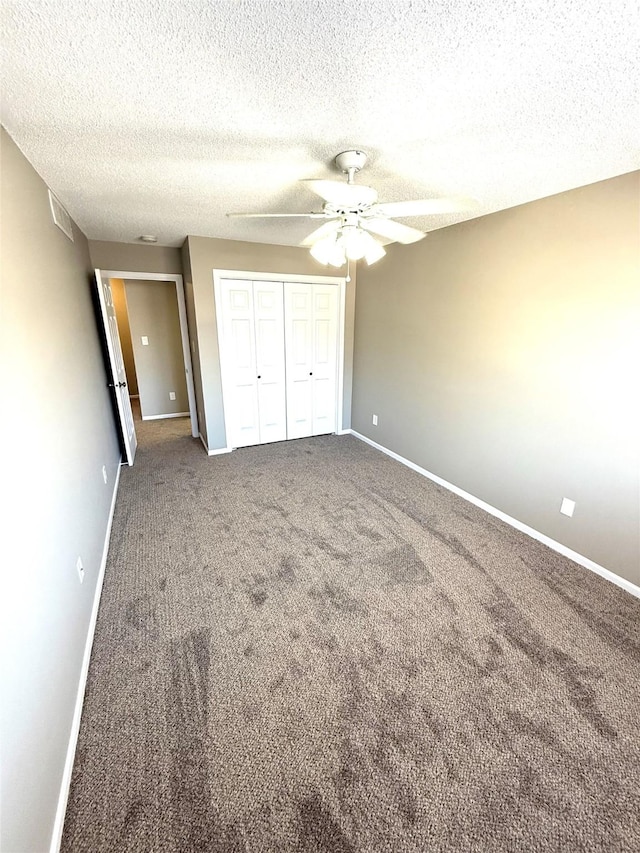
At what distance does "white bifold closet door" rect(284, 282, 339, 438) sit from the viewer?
4109 millimetres

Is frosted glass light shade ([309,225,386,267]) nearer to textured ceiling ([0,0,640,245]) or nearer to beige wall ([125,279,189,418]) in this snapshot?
textured ceiling ([0,0,640,245])

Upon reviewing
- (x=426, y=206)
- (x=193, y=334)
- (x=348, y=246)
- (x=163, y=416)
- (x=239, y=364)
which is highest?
(x=426, y=206)

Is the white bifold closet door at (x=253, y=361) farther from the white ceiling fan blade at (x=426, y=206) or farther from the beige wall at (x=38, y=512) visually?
the white ceiling fan blade at (x=426, y=206)

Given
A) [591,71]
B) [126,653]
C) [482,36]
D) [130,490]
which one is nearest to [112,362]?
[130,490]

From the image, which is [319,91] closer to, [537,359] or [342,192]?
[342,192]

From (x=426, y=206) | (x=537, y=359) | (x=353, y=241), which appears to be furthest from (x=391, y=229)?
(x=537, y=359)

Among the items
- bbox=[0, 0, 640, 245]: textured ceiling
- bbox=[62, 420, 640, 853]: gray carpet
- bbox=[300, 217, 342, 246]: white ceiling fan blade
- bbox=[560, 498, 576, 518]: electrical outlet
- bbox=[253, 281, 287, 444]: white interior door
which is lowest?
bbox=[62, 420, 640, 853]: gray carpet

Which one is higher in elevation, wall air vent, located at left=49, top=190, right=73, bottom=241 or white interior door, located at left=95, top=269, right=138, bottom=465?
wall air vent, located at left=49, top=190, right=73, bottom=241

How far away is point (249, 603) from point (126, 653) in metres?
0.63

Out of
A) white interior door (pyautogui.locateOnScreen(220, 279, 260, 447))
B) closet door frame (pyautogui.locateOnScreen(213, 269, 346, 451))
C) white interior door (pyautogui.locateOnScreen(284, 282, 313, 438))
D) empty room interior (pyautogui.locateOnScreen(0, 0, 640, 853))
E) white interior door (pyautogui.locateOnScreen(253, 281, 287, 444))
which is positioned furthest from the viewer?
white interior door (pyautogui.locateOnScreen(284, 282, 313, 438))

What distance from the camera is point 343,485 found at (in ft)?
11.1

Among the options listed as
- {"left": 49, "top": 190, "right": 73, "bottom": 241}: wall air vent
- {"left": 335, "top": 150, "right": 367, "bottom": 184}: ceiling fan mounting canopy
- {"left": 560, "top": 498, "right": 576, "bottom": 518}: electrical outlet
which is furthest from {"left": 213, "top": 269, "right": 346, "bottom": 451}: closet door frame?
{"left": 560, "top": 498, "right": 576, "bottom": 518}: electrical outlet

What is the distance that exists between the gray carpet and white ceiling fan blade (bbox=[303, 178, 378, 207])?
2.07 metres

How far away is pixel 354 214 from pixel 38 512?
1.90 meters
